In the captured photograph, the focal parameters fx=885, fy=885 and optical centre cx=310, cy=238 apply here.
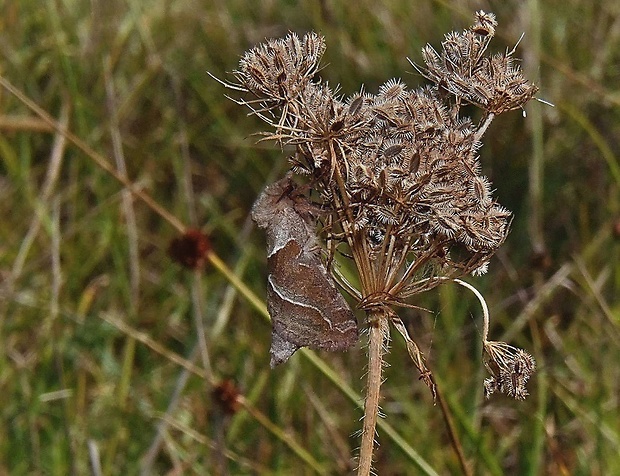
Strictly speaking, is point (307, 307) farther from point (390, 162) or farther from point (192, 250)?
point (192, 250)

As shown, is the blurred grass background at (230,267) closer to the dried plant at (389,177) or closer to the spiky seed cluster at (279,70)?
the dried plant at (389,177)

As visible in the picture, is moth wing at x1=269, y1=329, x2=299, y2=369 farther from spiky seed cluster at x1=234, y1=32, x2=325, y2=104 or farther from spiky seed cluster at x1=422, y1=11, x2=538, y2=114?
spiky seed cluster at x1=422, y1=11, x2=538, y2=114

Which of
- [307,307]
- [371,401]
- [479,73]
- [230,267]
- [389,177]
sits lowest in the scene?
[371,401]

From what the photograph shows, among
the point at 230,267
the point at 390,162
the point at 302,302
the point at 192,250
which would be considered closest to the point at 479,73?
the point at 390,162

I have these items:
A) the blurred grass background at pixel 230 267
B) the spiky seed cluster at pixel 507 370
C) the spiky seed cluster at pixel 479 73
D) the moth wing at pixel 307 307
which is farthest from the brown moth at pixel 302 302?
the blurred grass background at pixel 230 267

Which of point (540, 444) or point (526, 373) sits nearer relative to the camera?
point (526, 373)

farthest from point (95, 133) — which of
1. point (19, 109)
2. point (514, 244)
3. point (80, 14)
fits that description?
point (514, 244)

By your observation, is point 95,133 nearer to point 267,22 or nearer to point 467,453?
point 267,22
